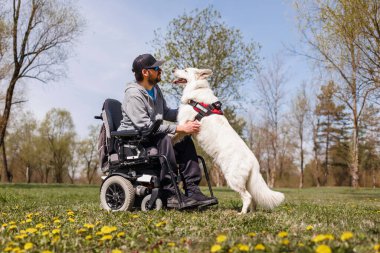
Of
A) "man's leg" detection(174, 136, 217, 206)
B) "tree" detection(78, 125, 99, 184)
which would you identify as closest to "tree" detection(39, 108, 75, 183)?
"tree" detection(78, 125, 99, 184)

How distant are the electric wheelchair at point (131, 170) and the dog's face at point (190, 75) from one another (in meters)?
1.08

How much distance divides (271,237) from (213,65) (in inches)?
838

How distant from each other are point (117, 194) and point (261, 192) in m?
1.90

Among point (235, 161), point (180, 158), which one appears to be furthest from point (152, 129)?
point (235, 161)

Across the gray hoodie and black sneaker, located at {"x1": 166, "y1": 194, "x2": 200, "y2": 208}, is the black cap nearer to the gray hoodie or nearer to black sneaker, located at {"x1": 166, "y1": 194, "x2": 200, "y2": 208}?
the gray hoodie

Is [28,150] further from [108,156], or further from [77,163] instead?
[108,156]

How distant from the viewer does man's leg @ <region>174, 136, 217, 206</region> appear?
16.1 feet

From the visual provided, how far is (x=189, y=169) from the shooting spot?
16.7 feet

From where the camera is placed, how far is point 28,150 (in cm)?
4969

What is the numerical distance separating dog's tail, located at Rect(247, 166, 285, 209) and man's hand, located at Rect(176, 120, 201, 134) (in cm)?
91

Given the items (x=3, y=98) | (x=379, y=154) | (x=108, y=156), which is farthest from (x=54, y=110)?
(x=108, y=156)

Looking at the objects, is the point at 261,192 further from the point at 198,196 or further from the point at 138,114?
the point at 138,114

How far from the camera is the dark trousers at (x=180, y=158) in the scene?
486 cm

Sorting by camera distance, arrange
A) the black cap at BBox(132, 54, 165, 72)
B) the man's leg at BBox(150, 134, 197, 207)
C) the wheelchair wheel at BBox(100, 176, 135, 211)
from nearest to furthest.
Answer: the man's leg at BBox(150, 134, 197, 207) < the wheelchair wheel at BBox(100, 176, 135, 211) < the black cap at BBox(132, 54, 165, 72)
